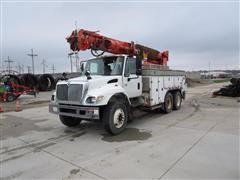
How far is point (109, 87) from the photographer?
Answer: 5.29 meters

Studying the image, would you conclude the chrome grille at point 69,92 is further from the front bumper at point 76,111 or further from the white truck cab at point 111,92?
the front bumper at point 76,111

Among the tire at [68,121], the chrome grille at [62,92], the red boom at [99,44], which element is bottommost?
the tire at [68,121]

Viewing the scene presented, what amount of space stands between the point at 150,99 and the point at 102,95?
2.40 meters

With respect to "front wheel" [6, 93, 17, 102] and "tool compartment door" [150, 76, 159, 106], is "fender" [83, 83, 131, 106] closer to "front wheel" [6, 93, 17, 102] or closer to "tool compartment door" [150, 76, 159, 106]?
"tool compartment door" [150, 76, 159, 106]

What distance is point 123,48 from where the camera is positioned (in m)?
7.18

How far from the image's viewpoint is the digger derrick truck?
16.6ft

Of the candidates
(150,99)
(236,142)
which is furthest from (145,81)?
(236,142)

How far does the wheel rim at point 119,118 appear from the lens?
530 cm

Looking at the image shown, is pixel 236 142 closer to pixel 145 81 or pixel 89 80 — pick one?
pixel 145 81

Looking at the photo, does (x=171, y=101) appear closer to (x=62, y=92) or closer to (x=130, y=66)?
(x=130, y=66)

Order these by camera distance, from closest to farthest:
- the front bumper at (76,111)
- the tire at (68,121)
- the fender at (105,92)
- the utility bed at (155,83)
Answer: the front bumper at (76,111), the fender at (105,92), the tire at (68,121), the utility bed at (155,83)

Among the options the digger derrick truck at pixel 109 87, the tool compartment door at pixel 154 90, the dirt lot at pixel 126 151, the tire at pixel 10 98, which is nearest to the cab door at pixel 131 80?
the digger derrick truck at pixel 109 87

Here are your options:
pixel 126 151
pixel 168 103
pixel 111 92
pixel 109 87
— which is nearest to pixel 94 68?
pixel 109 87

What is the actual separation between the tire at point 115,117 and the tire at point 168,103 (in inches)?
112
